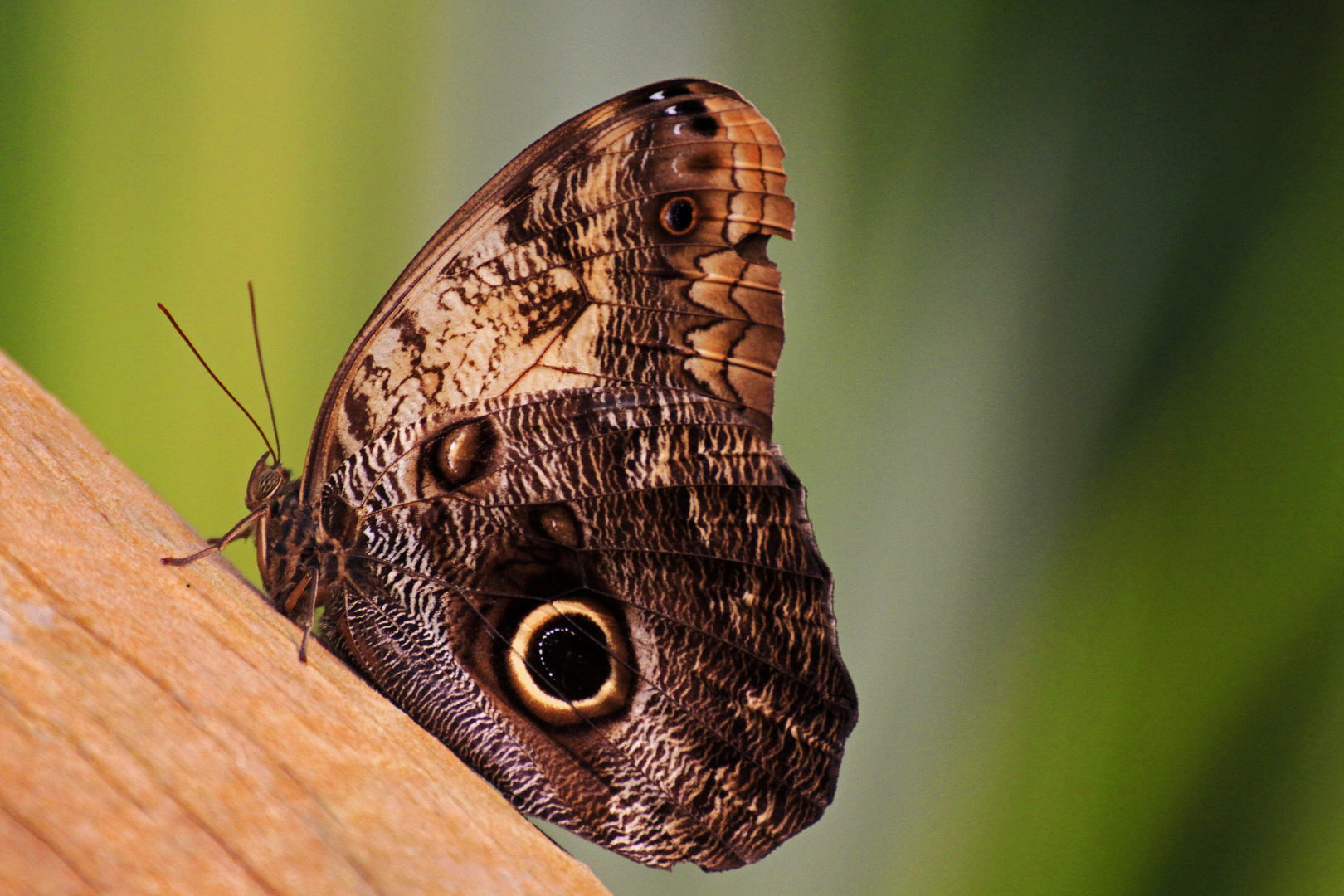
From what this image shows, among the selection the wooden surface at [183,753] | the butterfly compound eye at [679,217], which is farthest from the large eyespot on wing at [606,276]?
the wooden surface at [183,753]

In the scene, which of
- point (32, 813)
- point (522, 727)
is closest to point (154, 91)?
point (522, 727)

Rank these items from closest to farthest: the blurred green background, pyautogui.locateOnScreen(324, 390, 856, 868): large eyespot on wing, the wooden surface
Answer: the wooden surface, pyautogui.locateOnScreen(324, 390, 856, 868): large eyespot on wing, the blurred green background

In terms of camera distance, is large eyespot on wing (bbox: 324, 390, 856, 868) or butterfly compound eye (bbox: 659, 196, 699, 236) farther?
butterfly compound eye (bbox: 659, 196, 699, 236)

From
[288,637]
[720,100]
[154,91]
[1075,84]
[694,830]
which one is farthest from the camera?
A: [1075,84]

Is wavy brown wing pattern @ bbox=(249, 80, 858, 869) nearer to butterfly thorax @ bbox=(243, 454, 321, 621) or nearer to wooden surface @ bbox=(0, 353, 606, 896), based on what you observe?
butterfly thorax @ bbox=(243, 454, 321, 621)

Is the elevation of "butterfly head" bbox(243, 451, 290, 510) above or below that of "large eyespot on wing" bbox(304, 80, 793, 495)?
below

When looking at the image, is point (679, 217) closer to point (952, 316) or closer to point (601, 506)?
point (601, 506)

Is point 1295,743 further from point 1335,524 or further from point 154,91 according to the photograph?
point 154,91

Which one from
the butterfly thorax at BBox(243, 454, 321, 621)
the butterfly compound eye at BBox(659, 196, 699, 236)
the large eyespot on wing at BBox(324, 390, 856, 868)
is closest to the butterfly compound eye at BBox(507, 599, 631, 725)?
the large eyespot on wing at BBox(324, 390, 856, 868)
